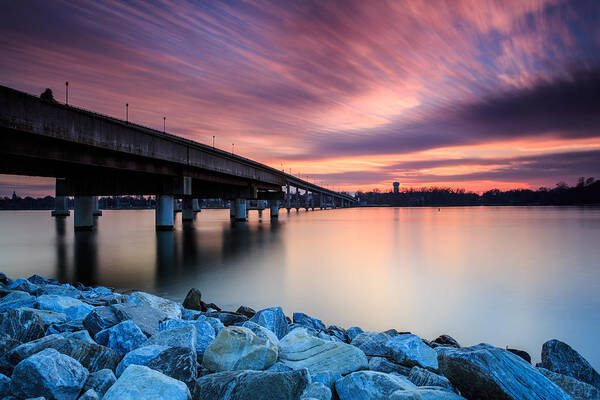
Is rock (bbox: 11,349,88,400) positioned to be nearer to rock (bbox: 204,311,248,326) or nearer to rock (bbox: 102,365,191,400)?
rock (bbox: 102,365,191,400)

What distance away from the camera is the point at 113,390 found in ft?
12.6

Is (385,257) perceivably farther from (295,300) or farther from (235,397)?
(235,397)

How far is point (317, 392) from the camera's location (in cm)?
430

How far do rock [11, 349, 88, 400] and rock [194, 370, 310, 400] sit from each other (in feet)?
4.78

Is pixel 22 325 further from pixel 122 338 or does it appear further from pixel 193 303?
pixel 193 303

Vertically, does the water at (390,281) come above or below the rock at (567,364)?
below

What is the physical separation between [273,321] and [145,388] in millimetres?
3695

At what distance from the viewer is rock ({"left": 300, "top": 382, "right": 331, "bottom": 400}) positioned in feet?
13.8

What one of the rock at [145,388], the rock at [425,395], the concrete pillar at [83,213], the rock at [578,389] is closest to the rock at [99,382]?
the rock at [145,388]

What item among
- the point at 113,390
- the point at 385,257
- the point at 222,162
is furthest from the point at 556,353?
the point at 222,162

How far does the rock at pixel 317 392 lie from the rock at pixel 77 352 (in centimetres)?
286

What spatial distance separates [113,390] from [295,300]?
994 centimetres

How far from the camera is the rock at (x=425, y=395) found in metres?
3.82

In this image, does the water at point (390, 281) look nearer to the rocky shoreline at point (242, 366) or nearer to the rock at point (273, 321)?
the rock at point (273, 321)
